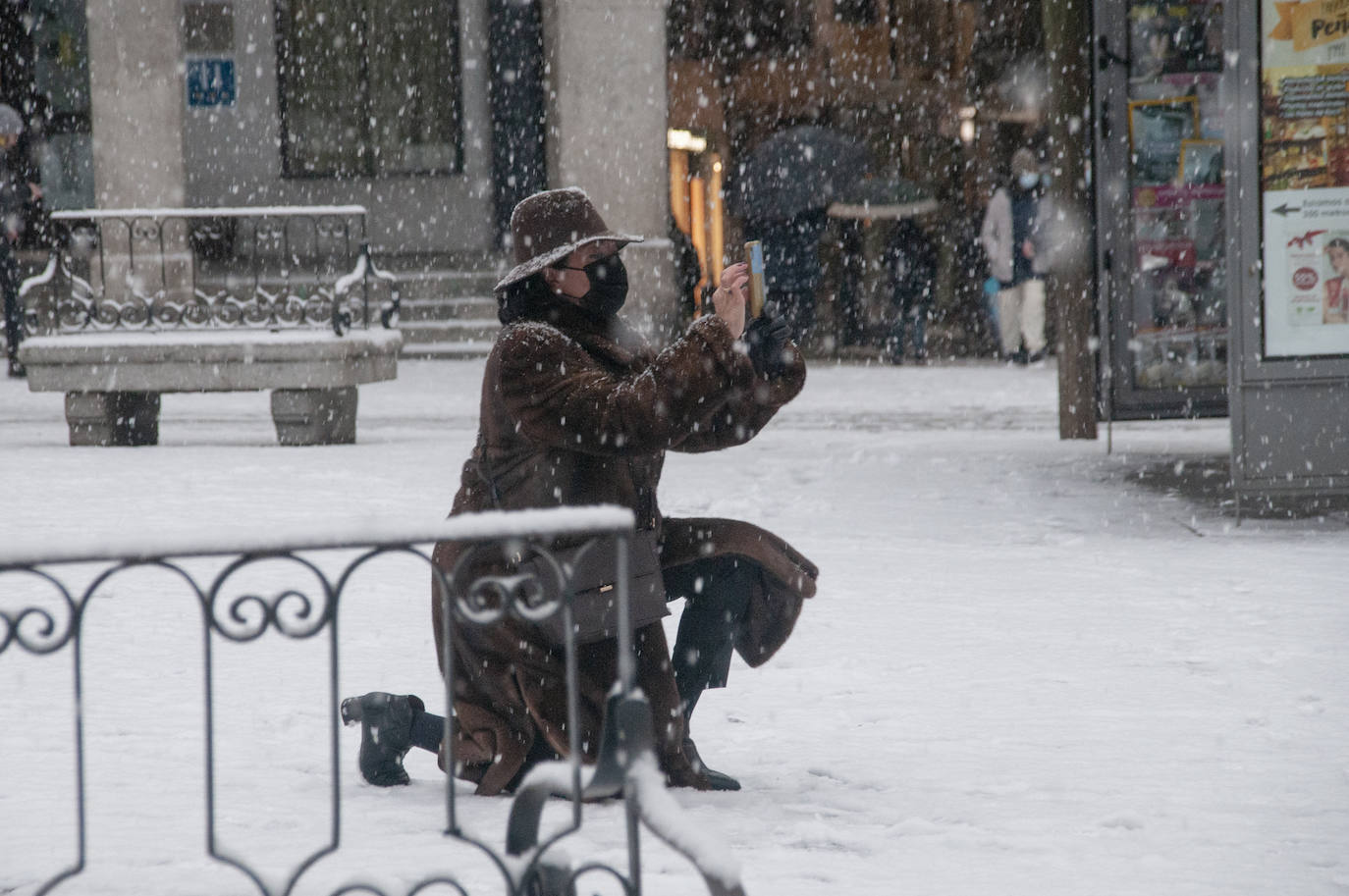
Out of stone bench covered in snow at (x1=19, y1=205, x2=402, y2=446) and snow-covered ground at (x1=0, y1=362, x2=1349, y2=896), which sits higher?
stone bench covered in snow at (x1=19, y1=205, x2=402, y2=446)

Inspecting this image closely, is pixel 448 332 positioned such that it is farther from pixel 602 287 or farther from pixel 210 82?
pixel 602 287

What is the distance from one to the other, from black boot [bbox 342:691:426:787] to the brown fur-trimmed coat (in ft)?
0.54

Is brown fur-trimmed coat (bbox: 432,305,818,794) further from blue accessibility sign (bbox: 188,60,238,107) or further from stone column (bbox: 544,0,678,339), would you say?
blue accessibility sign (bbox: 188,60,238,107)

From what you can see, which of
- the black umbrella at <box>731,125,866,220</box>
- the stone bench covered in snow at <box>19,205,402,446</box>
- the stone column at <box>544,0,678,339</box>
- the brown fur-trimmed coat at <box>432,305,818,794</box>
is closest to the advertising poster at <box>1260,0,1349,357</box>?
the brown fur-trimmed coat at <box>432,305,818,794</box>

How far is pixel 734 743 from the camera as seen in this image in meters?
4.67

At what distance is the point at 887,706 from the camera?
5.05 metres

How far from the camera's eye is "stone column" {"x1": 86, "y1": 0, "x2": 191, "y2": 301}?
1783 centimetres

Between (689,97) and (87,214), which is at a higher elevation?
(689,97)

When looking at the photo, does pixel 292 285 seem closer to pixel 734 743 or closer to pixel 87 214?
pixel 87 214

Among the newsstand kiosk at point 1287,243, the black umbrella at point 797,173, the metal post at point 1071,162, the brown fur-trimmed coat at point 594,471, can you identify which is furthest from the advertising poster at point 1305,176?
the black umbrella at point 797,173

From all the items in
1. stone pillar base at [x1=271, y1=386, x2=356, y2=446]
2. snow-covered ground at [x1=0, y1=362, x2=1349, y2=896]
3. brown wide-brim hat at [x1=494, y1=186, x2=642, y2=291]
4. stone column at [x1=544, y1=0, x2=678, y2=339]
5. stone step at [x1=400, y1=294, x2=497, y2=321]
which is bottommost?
snow-covered ground at [x1=0, y1=362, x2=1349, y2=896]

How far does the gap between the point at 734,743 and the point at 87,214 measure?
344 inches

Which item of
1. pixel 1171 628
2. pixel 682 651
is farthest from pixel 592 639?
pixel 1171 628

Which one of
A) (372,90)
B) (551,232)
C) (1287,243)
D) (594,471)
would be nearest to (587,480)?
(594,471)
